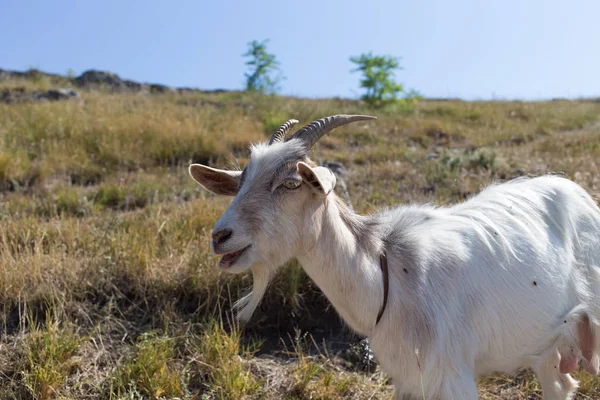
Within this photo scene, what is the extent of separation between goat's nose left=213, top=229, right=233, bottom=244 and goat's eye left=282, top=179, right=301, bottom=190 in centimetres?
33

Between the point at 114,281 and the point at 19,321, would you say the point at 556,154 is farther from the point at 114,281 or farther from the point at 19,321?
the point at 19,321

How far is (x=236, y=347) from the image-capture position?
3.72m

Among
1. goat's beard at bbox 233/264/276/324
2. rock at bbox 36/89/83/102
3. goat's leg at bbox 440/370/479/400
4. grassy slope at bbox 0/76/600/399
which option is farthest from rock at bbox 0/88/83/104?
goat's leg at bbox 440/370/479/400

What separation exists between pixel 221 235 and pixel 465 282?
1.21 m

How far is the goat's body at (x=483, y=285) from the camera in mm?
2658

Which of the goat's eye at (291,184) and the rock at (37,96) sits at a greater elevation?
the rock at (37,96)

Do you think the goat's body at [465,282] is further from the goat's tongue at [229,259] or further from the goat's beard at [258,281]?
the goat's tongue at [229,259]

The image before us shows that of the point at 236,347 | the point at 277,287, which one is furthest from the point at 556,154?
the point at 236,347

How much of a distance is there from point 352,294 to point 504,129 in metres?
10.2

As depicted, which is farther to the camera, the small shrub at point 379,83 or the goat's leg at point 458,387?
the small shrub at point 379,83

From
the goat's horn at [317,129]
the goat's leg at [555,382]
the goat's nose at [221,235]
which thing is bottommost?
the goat's leg at [555,382]

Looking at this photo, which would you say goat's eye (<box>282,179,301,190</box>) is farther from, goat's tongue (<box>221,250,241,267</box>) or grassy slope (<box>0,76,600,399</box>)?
grassy slope (<box>0,76,600,399</box>)

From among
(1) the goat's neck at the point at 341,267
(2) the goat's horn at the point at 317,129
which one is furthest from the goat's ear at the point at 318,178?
(2) the goat's horn at the point at 317,129

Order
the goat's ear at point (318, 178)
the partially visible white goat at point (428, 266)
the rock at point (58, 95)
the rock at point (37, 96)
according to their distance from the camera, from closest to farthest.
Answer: the goat's ear at point (318, 178)
the partially visible white goat at point (428, 266)
the rock at point (37, 96)
the rock at point (58, 95)
